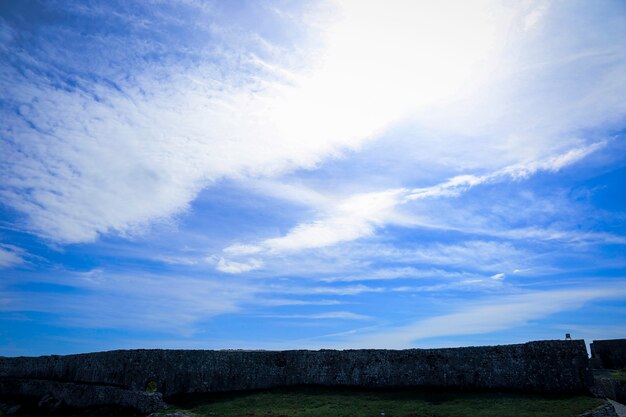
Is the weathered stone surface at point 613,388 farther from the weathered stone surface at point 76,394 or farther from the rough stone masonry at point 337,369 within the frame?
the weathered stone surface at point 76,394

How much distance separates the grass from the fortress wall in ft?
3.62

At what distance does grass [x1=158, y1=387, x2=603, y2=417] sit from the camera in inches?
841

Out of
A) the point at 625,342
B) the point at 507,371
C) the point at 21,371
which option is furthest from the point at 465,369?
the point at 21,371

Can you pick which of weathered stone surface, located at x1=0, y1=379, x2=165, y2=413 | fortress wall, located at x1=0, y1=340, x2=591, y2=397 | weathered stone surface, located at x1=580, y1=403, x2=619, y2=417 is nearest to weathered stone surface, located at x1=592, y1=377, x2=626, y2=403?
fortress wall, located at x1=0, y1=340, x2=591, y2=397

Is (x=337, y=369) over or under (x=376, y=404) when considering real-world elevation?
over

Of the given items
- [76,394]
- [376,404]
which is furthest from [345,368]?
[76,394]

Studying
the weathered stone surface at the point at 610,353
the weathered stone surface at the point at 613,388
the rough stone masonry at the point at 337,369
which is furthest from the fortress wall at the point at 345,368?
the weathered stone surface at the point at 610,353

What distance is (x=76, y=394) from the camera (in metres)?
36.2

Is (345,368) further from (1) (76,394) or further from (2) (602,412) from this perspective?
(1) (76,394)

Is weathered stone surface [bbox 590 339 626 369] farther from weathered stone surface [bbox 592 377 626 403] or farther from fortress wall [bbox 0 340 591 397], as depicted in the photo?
fortress wall [bbox 0 340 591 397]

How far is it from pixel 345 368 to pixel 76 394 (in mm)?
23486

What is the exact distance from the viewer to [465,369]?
1040 inches

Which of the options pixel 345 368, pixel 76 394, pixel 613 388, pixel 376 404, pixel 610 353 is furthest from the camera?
pixel 610 353

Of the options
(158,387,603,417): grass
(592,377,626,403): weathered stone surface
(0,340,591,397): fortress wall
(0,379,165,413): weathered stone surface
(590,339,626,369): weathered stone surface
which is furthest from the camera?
(590,339,626,369): weathered stone surface
